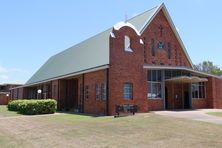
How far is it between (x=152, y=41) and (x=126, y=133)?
836 inches

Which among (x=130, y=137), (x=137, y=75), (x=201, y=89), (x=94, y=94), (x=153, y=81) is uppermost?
(x=137, y=75)

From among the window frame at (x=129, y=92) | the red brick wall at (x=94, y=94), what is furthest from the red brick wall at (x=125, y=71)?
the red brick wall at (x=94, y=94)

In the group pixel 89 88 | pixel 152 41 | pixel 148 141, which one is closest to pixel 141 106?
pixel 89 88

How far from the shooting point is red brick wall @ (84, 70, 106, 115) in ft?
79.1

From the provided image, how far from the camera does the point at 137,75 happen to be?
2458cm

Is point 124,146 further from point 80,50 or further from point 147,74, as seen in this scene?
point 80,50

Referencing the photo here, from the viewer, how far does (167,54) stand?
1334 inches

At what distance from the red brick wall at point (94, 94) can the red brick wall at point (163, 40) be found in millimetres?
8230

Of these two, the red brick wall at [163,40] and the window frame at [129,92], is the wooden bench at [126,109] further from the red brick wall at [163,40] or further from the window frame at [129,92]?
the red brick wall at [163,40]

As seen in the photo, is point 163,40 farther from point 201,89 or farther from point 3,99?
point 3,99

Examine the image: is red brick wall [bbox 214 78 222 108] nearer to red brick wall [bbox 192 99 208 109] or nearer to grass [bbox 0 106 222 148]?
red brick wall [bbox 192 99 208 109]

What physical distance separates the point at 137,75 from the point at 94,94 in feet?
14.4

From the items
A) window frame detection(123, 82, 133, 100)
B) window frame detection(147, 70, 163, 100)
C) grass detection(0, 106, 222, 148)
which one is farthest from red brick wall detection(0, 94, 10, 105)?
grass detection(0, 106, 222, 148)

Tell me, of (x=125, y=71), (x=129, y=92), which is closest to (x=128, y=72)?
(x=125, y=71)
